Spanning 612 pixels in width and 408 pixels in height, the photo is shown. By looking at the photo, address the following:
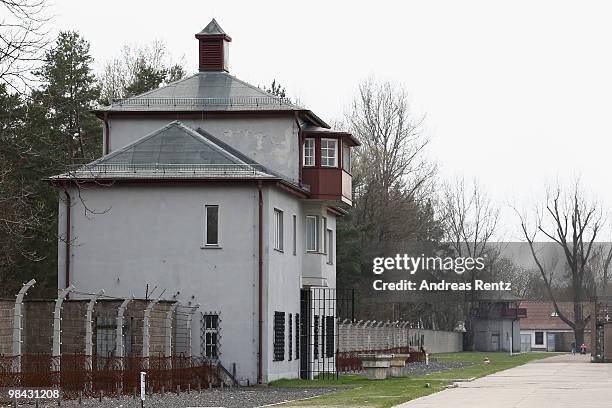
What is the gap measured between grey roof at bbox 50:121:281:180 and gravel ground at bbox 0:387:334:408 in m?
6.78

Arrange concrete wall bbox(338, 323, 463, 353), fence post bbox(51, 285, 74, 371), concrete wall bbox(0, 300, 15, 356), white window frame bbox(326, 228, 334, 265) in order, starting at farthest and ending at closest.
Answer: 1. concrete wall bbox(338, 323, 463, 353)
2. white window frame bbox(326, 228, 334, 265)
3. concrete wall bbox(0, 300, 15, 356)
4. fence post bbox(51, 285, 74, 371)

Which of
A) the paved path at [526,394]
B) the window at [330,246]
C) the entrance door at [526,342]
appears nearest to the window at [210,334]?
the paved path at [526,394]

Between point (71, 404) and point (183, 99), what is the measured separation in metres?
19.5

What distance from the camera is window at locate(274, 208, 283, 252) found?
1739 inches

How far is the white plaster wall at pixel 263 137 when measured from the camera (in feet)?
153

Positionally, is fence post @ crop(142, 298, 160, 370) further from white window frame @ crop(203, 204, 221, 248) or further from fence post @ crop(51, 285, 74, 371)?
white window frame @ crop(203, 204, 221, 248)

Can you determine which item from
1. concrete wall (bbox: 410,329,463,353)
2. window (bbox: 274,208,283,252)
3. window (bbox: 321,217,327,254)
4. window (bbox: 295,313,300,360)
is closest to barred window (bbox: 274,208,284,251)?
window (bbox: 274,208,283,252)

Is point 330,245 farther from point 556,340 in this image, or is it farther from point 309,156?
point 556,340

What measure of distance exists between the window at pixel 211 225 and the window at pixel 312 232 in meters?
7.54

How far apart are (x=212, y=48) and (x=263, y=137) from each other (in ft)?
17.3

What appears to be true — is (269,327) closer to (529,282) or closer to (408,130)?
(408,130)

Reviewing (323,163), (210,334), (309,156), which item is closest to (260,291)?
(210,334)

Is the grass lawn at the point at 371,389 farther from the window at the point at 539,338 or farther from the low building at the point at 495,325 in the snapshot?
the window at the point at 539,338

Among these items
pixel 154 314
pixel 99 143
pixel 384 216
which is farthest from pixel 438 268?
pixel 154 314
